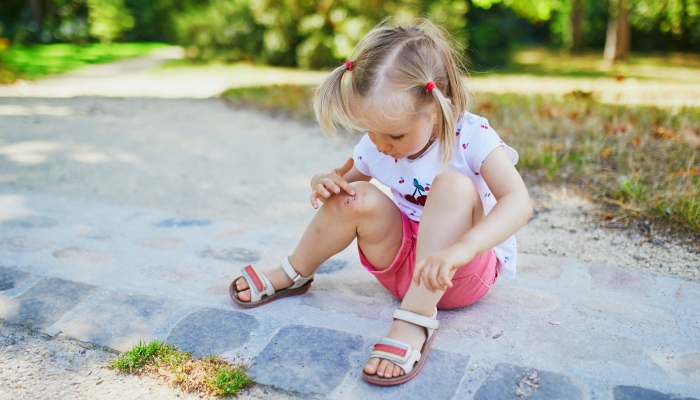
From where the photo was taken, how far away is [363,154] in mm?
1818

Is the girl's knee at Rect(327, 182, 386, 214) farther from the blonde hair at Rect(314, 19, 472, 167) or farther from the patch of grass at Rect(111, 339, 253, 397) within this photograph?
the patch of grass at Rect(111, 339, 253, 397)

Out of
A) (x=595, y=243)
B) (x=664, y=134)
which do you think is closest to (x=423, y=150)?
(x=595, y=243)

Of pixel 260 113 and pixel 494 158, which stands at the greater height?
pixel 494 158

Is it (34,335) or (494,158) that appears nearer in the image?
(494,158)

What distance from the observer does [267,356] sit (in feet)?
5.03

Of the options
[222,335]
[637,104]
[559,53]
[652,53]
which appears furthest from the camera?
[559,53]

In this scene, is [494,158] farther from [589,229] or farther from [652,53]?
[652,53]

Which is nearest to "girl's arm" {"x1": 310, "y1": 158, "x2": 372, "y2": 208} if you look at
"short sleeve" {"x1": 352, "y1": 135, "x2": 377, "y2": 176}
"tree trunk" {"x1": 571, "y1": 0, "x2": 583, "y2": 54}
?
"short sleeve" {"x1": 352, "y1": 135, "x2": 377, "y2": 176}

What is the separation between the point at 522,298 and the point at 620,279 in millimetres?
412

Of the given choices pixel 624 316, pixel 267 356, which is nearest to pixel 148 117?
pixel 267 356

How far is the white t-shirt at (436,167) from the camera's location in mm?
1574

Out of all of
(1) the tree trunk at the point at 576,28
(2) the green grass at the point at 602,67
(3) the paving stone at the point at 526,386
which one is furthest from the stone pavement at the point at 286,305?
(1) the tree trunk at the point at 576,28

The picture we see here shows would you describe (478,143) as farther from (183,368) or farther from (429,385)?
(183,368)

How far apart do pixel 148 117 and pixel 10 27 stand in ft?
40.3
